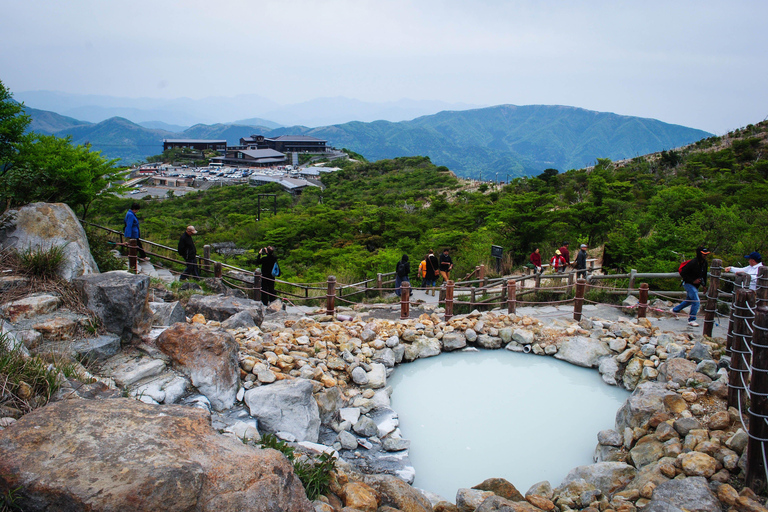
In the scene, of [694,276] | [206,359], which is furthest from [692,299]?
[206,359]

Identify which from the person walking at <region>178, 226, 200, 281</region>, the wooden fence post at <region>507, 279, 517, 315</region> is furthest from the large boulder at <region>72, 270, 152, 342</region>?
the wooden fence post at <region>507, 279, 517, 315</region>

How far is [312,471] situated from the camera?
12.9 feet

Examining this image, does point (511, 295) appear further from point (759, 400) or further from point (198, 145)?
point (198, 145)

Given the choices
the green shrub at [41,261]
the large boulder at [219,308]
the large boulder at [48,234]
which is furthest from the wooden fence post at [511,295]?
the green shrub at [41,261]

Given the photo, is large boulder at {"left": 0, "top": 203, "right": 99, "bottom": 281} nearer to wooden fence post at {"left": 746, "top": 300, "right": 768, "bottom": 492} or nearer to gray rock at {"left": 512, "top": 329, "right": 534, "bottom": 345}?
gray rock at {"left": 512, "top": 329, "right": 534, "bottom": 345}

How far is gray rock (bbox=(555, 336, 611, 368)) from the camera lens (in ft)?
24.6

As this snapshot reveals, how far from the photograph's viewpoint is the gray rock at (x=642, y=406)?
5.43 m

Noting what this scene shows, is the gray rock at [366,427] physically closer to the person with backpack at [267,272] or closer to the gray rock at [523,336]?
the gray rock at [523,336]

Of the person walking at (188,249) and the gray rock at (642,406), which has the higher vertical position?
the person walking at (188,249)

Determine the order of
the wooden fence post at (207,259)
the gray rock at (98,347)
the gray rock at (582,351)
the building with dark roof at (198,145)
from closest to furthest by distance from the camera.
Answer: the gray rock at (98,347)
the gray rock at (582,351)
the wooden fence post at (207,259)
the building with dark roof at (198,145)

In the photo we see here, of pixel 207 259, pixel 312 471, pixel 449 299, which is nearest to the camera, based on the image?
pixel 312 471

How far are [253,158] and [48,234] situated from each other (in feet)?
295

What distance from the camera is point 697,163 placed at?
2894cm

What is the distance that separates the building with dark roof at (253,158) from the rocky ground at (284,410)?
285 ft
